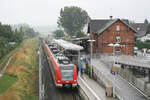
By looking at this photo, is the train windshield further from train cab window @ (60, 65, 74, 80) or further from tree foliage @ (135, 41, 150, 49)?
tree foliage @ (135, 41, 150, 49)

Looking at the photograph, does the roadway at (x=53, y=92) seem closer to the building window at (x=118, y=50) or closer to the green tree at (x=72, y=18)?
the building window at (x=118, y=50)

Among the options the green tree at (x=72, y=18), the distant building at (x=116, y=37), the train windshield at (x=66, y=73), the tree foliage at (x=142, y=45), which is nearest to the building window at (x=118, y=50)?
the distant building at (x=116, y=37)

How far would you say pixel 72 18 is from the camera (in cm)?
8819

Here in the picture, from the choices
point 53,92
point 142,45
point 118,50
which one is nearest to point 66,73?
point 53,92

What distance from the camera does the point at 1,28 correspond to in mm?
64250

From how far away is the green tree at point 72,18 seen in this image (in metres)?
88.1

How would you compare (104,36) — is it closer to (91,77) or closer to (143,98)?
(91,77)

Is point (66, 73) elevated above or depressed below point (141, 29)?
below

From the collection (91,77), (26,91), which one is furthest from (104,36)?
(26,91)

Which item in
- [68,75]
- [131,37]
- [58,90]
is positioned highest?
[131,37]

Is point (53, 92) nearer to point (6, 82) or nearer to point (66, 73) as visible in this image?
point (66, 73)

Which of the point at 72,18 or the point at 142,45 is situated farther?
the point at 72,18

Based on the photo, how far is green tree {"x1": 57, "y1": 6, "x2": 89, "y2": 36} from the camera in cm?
8812

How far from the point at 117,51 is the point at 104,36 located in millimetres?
4128
